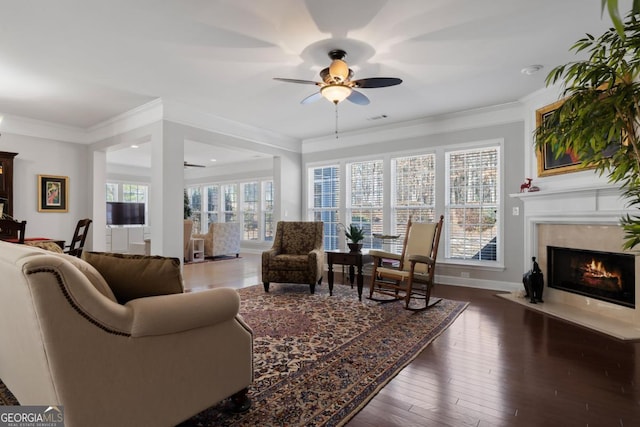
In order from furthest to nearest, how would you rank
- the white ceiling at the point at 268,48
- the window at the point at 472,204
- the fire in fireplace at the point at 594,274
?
the window at the point at 472,204 < the fire in fireplace at the point at 594,274 < the white ceiling at the point at 268,48

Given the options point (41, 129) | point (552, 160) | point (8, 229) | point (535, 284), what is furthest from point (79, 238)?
point (552, 160)

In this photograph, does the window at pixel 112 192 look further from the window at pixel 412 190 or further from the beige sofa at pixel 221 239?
the window at pixel 412 190

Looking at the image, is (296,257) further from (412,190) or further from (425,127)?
(425,127)

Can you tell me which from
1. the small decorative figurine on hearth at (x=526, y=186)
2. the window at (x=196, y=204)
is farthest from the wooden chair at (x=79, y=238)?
the window at (x=196, y=204)

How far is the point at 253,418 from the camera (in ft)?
5.88

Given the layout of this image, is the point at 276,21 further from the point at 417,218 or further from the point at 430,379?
the point at 417,218

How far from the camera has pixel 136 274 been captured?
1590mm

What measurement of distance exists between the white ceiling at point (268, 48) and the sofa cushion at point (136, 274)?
202cm

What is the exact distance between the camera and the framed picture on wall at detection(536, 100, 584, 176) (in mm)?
3961

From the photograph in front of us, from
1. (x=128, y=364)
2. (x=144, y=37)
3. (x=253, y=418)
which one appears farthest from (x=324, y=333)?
(x=144, y=37)

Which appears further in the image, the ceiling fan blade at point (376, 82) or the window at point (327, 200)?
the window at point (327, 200)

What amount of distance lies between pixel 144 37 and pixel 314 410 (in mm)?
3275

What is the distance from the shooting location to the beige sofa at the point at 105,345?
122cm

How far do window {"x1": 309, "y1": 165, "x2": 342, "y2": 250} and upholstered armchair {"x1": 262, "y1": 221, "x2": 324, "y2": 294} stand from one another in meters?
1.61
